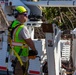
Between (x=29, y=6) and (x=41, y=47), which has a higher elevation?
(x=29, y=6)

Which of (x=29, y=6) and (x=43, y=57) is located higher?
(x=29, y=6)

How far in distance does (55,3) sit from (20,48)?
208cm

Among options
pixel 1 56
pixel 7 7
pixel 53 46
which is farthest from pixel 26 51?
pixel 7 7

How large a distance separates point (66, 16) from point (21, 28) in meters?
7.89

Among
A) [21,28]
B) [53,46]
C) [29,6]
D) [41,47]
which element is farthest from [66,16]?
[21,28]

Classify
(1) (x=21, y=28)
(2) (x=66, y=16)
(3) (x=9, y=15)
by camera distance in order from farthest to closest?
(2) (x=66, y=16), (3) (x=9, y=15), (1) (x=21, y=28)

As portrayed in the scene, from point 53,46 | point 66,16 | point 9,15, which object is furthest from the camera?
point 66,16

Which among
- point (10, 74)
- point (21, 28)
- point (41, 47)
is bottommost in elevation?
point (10, 74)

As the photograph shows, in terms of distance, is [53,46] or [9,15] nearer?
[53,46]

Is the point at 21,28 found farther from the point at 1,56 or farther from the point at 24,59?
the point at 1,56

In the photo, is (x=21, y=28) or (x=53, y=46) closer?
(x=21, y=28)

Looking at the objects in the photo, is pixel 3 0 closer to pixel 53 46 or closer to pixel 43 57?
pixel 43 57

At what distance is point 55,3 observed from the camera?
273 inches

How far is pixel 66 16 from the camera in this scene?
12.8 m
